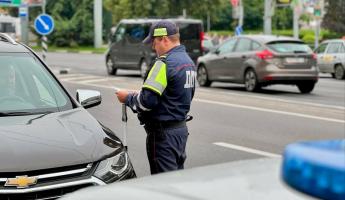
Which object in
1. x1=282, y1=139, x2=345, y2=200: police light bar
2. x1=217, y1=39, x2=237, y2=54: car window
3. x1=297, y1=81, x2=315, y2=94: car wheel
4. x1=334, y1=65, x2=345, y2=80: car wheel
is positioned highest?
x1=282, y1=139, x2=345, y2=200: police light bar

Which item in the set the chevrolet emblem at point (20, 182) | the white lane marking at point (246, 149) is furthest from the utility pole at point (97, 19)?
the chevrolet emblem at point (20, 182)

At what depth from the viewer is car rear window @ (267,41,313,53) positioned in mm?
17422

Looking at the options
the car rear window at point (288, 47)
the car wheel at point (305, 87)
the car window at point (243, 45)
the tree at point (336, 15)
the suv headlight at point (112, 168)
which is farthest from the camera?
the tree at point (336, 15)

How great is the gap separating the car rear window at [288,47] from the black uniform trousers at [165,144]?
12971mm

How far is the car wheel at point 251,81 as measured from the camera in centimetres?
1749

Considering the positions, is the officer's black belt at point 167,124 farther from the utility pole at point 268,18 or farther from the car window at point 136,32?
the utility pole at point 268,18

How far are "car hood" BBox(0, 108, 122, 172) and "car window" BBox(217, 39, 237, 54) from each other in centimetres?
1418

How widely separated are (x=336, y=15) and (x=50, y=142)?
51268mm

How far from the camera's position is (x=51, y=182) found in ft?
13.0

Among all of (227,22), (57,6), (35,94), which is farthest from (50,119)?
(227,22)

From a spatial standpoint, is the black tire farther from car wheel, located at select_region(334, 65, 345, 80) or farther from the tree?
the tree

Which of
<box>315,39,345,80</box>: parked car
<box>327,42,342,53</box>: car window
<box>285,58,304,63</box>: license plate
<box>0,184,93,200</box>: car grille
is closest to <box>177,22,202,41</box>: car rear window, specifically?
<box>315,39,345,80</box>: parked car

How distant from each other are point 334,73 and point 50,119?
21.9m

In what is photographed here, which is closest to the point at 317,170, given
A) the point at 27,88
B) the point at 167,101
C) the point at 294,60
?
the point at 167,101
